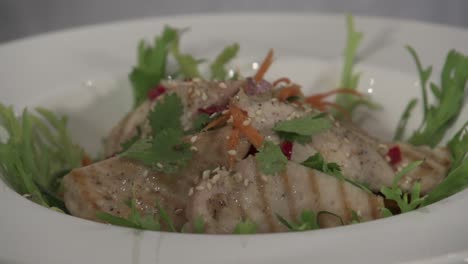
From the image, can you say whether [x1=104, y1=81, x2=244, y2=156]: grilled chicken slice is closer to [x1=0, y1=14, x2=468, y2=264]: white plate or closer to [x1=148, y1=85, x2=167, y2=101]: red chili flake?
[x1=148, y1=85, x2=167, y2=101]: red chili flake

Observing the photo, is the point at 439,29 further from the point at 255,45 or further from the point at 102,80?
the point at 102,80

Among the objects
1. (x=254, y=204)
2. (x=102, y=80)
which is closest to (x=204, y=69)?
(x=102, y=80)

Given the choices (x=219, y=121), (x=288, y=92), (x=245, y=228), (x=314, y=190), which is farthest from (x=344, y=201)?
(x=288, y=92)

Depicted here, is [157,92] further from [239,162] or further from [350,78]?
[350,78]

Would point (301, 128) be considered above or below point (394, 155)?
above

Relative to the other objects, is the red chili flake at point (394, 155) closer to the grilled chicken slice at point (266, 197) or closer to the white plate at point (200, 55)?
the grilled chicken slice at point (266, 197)
